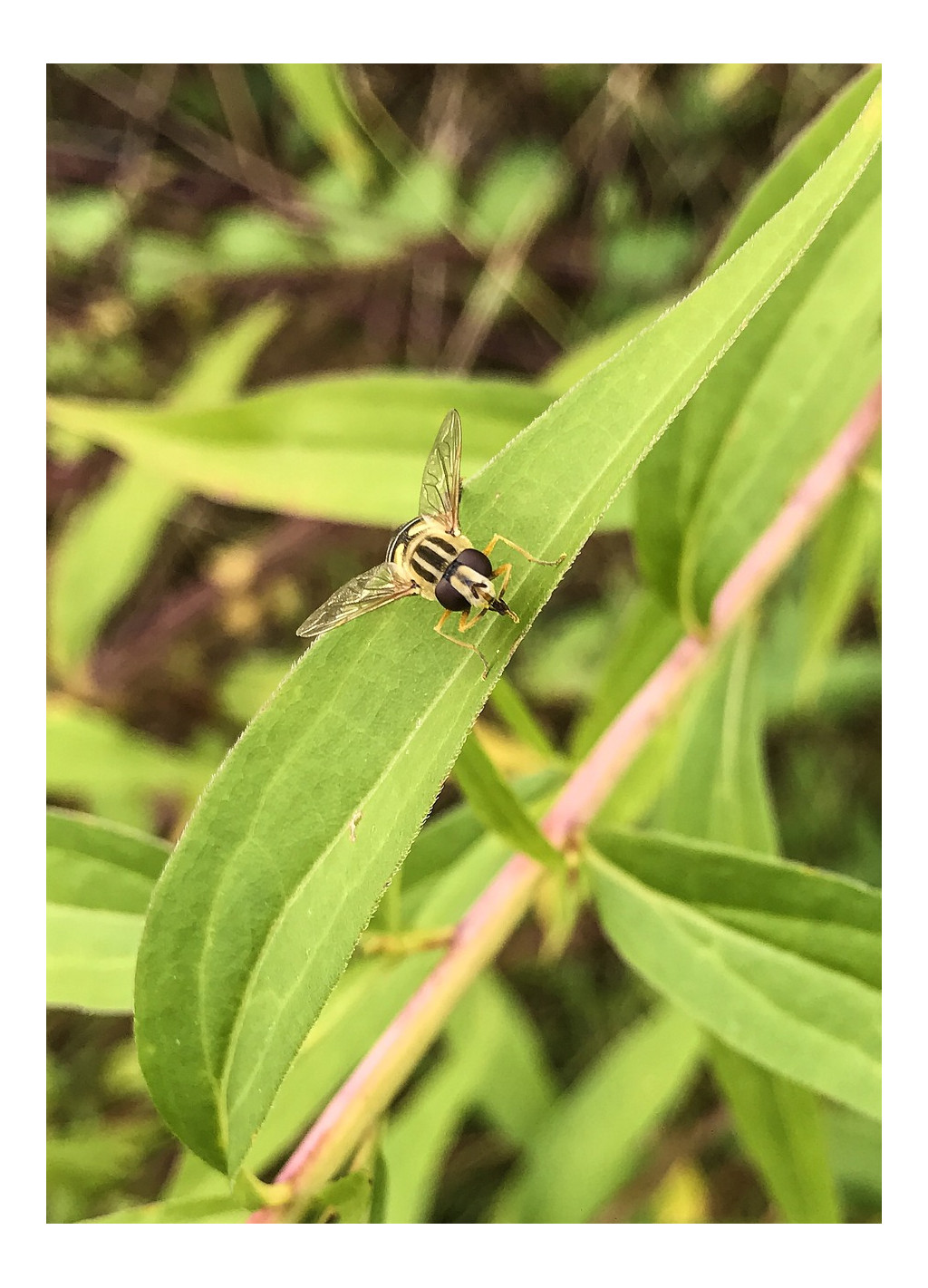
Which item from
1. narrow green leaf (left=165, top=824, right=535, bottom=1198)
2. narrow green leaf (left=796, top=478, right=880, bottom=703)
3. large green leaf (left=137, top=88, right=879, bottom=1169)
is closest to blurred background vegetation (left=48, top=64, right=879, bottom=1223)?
narrow green leaf (left=796, top=478, right=880, bottom=703)

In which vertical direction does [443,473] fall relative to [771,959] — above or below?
above

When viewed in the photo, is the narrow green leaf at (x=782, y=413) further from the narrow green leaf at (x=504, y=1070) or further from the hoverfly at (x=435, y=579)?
the narrow green leaf at (x=504, y=1070)

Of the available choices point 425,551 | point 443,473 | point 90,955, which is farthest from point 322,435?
point 90,955

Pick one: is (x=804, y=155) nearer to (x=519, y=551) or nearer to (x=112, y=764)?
(x=519, y=551)

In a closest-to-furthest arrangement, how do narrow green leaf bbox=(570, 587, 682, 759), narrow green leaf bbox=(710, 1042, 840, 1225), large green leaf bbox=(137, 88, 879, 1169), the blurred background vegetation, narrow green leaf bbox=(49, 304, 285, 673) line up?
large green leaf bbox=(137, 88, 879, 1169), narrow green leaf bbox=(710, 1042, 840, 1225), narrow green leaf bbox=(570, 587, 682, 759), the blurred background vegetation, narrow green leaf bbox=(49, 304, 285, 673)

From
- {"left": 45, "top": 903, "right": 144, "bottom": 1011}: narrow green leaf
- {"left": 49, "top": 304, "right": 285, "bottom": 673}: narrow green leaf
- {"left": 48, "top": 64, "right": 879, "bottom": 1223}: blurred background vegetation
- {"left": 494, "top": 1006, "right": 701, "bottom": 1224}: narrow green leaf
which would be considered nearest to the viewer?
{"left": 45, "top": 903, "right": 144, "bottom": 1011}: narrow green leaf

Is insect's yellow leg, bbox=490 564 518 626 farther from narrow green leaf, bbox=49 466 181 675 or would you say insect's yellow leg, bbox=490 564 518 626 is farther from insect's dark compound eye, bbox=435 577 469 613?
narrow green leaf, bbox=49 466 181 675

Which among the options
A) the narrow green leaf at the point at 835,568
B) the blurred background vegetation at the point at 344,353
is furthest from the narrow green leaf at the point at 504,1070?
the narrow green leaf at the point at 835,568
